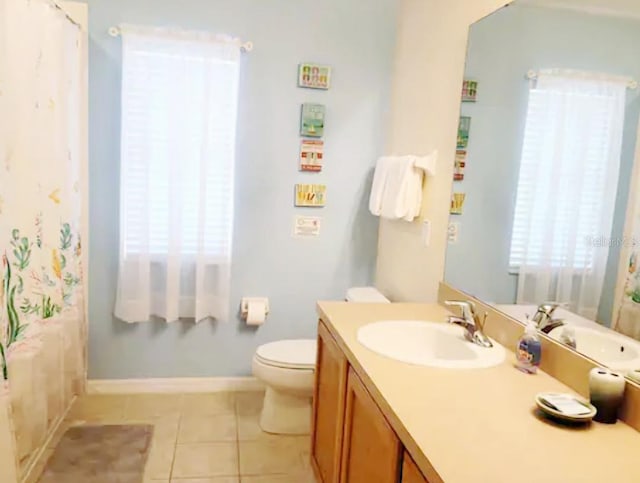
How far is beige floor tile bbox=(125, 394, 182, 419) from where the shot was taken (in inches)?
112

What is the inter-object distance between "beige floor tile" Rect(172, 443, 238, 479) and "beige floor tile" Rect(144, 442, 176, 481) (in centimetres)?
3

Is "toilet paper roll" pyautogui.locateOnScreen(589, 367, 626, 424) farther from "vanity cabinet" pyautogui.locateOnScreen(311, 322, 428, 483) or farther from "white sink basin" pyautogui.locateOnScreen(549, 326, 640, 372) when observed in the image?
"vanity cabinet" pyautogui.locateOnScreen(311, 322, 428, 483)

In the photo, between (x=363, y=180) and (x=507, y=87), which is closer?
(x=507, y=87)

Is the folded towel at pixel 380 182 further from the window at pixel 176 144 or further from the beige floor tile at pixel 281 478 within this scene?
the beige floor tile at pixel 281 478

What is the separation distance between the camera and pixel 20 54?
187 cm

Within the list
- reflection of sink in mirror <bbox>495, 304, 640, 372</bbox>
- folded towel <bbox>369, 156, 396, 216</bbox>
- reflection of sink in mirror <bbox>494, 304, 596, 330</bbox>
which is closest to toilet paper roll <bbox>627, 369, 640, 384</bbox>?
reflection of sink in mirror <bbox>495, 304, 640, 372</bbox>

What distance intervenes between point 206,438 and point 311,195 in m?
1.46

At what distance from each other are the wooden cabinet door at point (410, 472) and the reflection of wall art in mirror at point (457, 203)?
1239mm

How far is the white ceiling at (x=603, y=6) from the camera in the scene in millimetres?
1340

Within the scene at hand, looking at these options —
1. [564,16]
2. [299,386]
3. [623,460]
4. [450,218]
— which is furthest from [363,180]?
[623,460]

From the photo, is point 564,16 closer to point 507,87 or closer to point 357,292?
point 507,87

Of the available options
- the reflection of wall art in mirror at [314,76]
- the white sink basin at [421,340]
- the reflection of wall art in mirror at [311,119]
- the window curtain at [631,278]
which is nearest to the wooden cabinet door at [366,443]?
the white sink basin at [421,340]

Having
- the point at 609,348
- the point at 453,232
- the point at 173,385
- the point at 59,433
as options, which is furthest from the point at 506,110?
the point at 59,433

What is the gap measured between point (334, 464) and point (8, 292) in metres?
1.30
